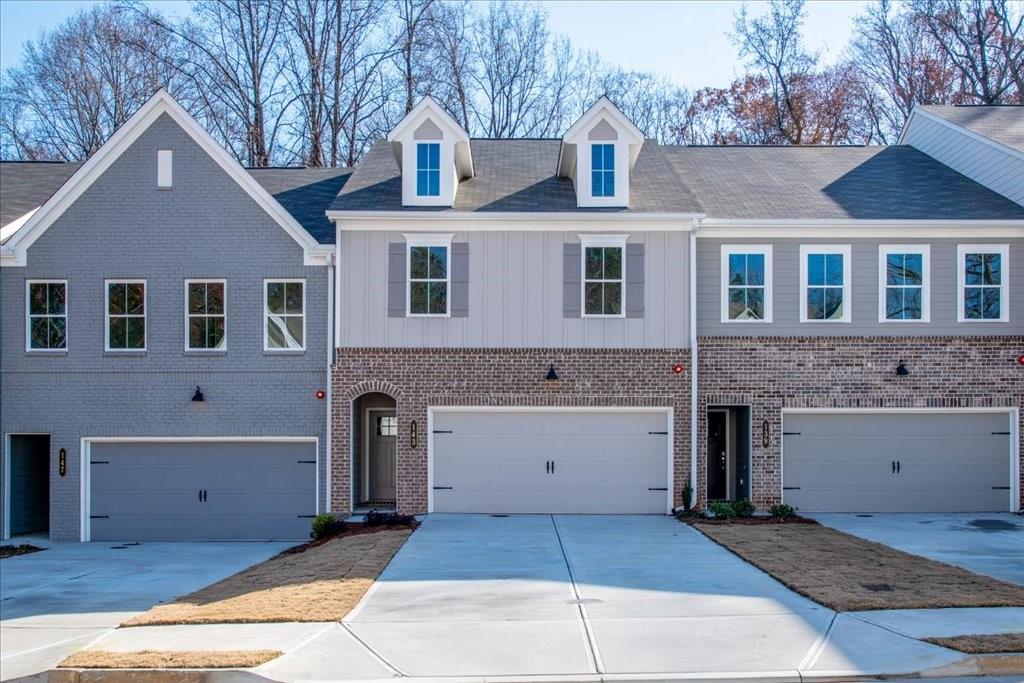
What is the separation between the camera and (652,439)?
20.1 m

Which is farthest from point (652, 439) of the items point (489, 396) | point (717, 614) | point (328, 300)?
point (717, 614)

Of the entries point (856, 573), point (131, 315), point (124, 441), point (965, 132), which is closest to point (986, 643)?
point (856, 573)

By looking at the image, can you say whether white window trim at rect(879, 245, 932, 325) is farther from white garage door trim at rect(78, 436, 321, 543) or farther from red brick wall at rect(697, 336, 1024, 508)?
white garage door trim at rect(78, 436, 321, 543)

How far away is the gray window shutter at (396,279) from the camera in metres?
19.8

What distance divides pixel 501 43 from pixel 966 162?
2128cm

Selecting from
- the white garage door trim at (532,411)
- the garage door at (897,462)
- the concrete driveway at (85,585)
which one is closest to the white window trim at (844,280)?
the garage door at (897,462)

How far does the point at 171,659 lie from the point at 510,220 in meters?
12.0

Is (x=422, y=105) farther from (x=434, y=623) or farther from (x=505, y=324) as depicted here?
(x=434, y=623)

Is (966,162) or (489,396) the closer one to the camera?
(489,396)

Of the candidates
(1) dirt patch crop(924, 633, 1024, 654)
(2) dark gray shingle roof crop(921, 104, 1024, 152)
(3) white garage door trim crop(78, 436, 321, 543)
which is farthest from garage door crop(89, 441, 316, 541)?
(2) dark gray shingle roof crop(921, 104, 1024, 152)

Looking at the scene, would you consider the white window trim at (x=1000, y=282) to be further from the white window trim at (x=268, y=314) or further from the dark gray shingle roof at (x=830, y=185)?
the white window trim at (x=268, y=314)

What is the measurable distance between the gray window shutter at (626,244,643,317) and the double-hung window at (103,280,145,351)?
32.5 feet

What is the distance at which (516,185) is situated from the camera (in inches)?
847

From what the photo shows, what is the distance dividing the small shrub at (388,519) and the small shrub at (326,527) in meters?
0.52
